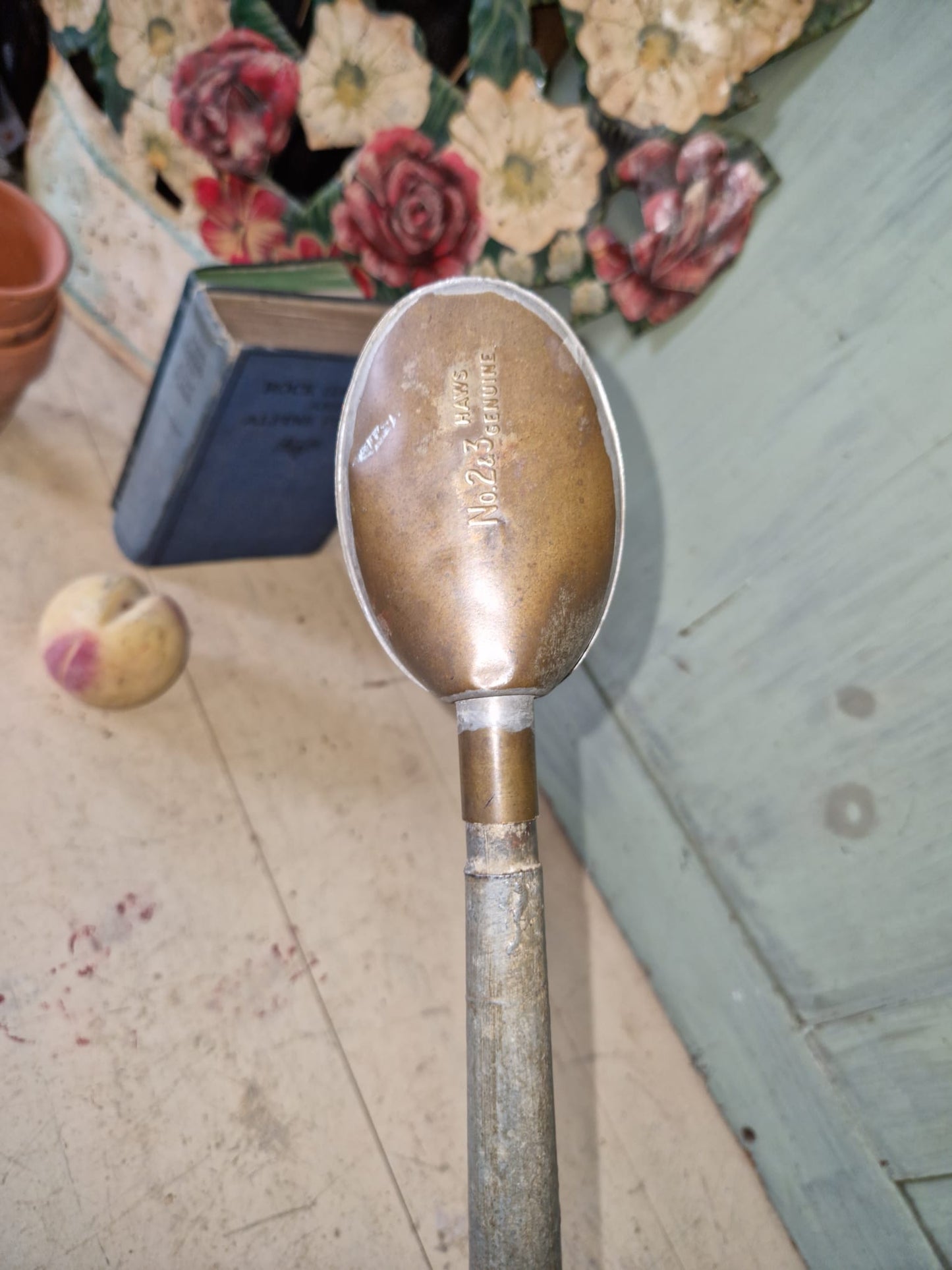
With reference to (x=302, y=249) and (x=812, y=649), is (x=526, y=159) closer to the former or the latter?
(x=302, y=249)

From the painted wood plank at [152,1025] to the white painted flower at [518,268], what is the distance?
70 cm

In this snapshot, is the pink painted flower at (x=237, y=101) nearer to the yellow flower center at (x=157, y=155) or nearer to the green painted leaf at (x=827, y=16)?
the yellow flower center at (x=157, y=155)

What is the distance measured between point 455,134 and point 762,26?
38 cm

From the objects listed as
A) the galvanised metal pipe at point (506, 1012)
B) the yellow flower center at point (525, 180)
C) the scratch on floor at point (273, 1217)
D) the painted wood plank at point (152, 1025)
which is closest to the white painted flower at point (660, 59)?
the yellow flower center at point (525, 180)

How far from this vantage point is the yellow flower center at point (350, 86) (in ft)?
3.43

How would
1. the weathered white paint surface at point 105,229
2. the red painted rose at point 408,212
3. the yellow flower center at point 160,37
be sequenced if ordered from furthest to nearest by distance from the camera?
the weathered white paint surface at point 105,229 < the yellow flower center at point 160,37 < the red painted rose at point 408,212

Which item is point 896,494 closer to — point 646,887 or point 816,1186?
point 646,887

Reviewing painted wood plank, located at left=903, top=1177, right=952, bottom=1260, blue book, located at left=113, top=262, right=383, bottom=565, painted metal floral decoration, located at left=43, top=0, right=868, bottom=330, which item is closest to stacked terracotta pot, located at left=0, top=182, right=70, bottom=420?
blue book, located at left=113, top=262, right=383, bottom=565

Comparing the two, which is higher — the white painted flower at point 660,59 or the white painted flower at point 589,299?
the white painted flower at point 660,59

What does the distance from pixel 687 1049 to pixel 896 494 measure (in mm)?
748

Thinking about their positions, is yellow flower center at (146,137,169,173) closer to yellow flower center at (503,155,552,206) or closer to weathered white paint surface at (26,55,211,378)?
weathered white paint surface at (26,55,211,378)

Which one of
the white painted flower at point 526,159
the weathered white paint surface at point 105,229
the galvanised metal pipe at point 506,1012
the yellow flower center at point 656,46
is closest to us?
the galvanised metal pipe at point 506,1012

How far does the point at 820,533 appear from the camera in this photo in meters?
0.85

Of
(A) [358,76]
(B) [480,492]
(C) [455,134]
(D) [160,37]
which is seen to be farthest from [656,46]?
(D) [160,37]
